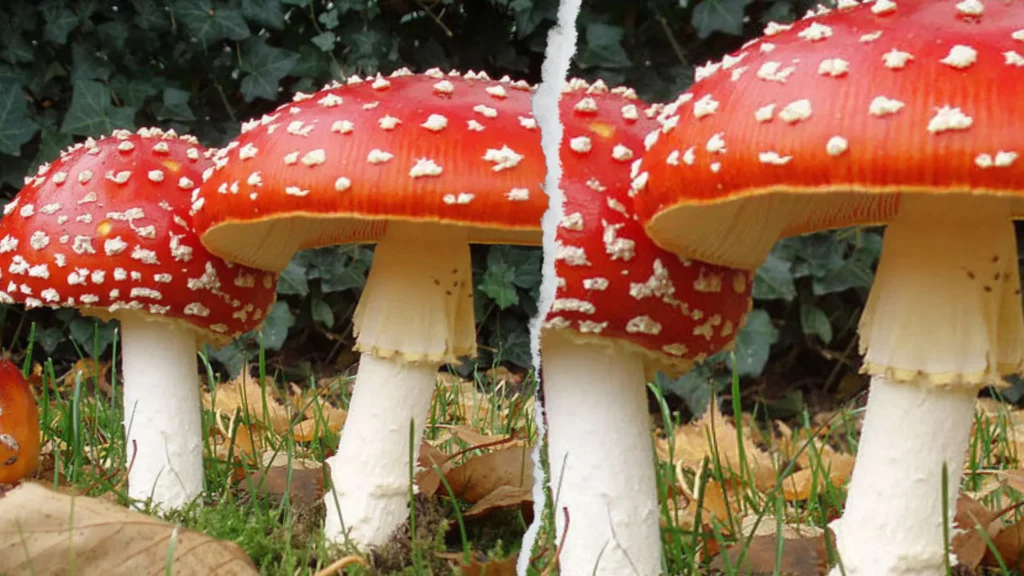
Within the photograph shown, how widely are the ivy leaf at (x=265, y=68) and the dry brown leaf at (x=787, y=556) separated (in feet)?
6.50

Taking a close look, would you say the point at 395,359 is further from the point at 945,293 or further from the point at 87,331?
the point at 87,331

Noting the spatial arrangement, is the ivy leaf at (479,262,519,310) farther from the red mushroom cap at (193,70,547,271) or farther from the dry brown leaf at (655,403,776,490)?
the red mushroom cap at (193,70,547,271)

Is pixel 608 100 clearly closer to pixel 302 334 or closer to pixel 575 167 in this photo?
pixel 575 167

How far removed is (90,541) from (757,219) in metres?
0.95

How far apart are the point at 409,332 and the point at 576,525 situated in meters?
0.38

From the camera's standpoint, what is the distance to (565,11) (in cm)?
108

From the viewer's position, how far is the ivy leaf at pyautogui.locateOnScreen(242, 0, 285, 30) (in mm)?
2789

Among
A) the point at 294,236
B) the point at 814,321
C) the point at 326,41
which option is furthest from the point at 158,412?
the point at 814,321

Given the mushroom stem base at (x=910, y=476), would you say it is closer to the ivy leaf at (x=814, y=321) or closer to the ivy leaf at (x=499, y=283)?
the ivy leaf at (x=499, y=283)

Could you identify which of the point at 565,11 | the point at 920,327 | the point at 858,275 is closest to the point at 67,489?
the point at 565,11

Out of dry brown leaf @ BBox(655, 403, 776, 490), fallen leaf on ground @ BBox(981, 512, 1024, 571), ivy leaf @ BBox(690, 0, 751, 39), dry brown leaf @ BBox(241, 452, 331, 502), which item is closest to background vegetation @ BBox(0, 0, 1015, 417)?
ivy leaf @ BBox(690, 0, 751, 39)

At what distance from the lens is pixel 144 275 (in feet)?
4.88

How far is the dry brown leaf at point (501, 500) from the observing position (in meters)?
1.62

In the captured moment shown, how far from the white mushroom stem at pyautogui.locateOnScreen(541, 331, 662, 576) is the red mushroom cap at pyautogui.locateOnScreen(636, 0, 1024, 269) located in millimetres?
330
